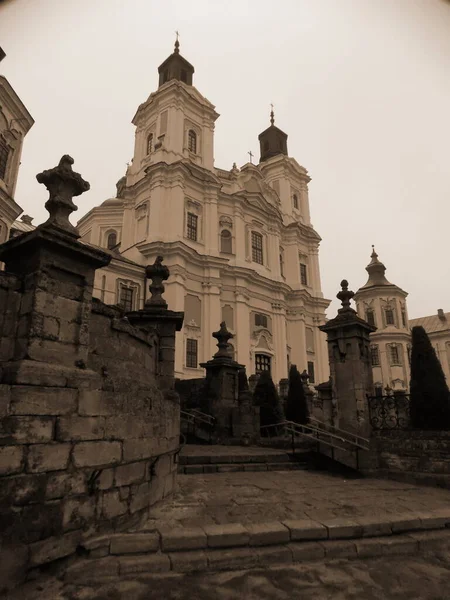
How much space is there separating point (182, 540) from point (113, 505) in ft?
2.95

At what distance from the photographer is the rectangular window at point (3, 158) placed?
65.7 ft

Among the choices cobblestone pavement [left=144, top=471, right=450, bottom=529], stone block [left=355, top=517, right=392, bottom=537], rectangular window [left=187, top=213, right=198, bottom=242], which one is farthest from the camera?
rectangular window [left=187, top=213, right=198, bottom=242]

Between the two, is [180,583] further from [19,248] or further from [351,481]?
[351,481]

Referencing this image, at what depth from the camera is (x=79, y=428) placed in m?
4.37

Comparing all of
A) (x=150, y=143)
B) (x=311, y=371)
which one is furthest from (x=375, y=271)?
(x=150, y=143)

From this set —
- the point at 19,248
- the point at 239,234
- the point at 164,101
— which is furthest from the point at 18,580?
the point at 164,101

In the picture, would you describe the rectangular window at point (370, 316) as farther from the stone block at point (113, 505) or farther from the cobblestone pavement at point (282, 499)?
the stone block at point (113, 505)

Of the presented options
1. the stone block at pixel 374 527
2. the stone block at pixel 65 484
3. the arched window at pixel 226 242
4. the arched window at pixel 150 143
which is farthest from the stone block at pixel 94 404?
the arched window at pixel 150 143

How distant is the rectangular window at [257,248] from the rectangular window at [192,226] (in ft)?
21.2

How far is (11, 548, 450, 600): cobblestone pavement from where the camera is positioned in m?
3.47

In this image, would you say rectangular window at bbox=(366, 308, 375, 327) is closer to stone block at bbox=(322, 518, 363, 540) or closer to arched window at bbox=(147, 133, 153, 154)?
arched window at bbox=(147, 133, 153, 154)

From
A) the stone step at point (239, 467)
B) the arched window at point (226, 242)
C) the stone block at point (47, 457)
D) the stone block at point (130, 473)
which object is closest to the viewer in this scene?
the stone block at point (47, 457)

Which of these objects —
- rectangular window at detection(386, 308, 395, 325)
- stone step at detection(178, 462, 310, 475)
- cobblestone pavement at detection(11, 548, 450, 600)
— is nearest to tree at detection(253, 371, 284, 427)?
stone step at detection(178, 462, 310, 475)

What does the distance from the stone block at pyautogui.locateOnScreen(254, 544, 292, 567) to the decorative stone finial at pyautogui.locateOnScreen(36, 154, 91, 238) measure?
435 cm
